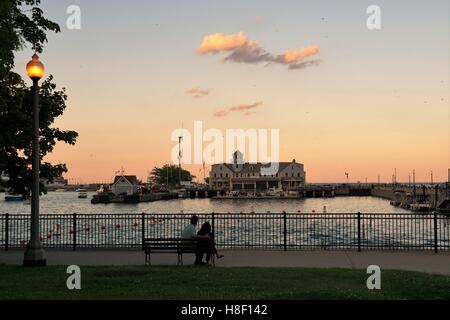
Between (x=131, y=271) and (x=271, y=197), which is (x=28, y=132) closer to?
(x=131, y=271)

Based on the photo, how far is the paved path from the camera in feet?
61.2

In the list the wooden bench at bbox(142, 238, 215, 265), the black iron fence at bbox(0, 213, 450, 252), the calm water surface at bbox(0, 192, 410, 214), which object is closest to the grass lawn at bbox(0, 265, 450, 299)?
the wooden bench at bbox(142, 238, 215, 265)

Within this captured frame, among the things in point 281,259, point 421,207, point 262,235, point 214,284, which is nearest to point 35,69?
point 214,284

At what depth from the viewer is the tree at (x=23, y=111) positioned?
1877 centimetres

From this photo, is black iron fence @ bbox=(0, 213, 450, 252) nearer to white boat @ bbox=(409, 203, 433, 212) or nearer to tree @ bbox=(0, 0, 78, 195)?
tree @ bbox=(0, 0, 78, 195)

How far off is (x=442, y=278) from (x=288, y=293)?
5.10 meters

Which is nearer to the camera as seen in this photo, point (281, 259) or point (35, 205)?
point (35, 205)

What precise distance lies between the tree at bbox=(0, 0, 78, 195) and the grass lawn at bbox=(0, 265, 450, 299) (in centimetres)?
498

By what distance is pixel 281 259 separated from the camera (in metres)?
20.0

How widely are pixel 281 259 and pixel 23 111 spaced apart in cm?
1078

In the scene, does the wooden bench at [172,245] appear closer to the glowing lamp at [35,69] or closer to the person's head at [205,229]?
the person's head at [205,229]

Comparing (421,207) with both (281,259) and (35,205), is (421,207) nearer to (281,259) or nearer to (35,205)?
(281,259)

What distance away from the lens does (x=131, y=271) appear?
1614cm
